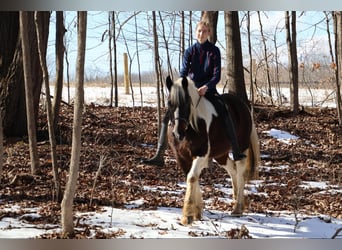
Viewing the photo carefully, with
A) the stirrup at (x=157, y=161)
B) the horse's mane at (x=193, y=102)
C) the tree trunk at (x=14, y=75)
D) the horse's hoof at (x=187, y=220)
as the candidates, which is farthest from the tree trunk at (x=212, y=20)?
the horse's hoof at (x=187, y=220)

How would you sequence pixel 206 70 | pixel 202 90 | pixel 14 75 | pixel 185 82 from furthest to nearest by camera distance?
pixel 14 75 < pixel 206 70 < pixel 202 90 < pixel 185 82

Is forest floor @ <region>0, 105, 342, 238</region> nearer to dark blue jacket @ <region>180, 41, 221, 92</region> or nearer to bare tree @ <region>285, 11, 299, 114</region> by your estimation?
bare tree @ <region>285, 11, 299, 114</region>

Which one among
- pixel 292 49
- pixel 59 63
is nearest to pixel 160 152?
pixel 59 63

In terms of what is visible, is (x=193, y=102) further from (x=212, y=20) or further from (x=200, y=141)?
(x=212, y=20)

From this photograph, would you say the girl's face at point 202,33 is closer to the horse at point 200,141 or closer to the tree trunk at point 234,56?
the tree trunk at point 234,56

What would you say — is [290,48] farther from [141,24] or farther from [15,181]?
[15,181]

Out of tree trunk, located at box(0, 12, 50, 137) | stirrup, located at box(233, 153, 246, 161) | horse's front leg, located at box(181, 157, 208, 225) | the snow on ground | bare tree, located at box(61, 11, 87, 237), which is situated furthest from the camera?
tree trunk, located at box(0, 12, 50, 137)

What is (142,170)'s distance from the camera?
4207 millimetres

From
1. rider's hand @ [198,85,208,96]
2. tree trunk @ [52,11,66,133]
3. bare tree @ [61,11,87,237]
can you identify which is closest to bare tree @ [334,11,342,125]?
rider's hand @ [198,85,208,96]

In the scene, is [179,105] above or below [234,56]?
below

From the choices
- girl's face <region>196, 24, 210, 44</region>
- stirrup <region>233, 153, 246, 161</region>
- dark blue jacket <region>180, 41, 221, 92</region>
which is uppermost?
girl's face <region>196, 24, 210, 44</region>

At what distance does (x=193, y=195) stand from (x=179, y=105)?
0.72m

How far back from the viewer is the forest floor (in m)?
4.07

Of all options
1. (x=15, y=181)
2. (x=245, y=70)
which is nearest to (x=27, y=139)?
(x=15, y=181)
